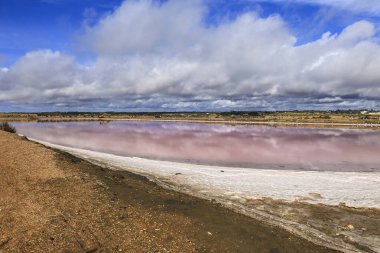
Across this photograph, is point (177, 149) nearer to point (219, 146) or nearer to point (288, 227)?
point (219, 146)

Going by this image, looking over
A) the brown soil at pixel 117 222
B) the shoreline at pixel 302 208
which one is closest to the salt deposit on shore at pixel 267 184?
the shoreline at pixel 302 208

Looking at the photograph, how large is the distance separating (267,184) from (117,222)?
10.1 m

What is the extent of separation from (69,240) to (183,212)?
409 cm

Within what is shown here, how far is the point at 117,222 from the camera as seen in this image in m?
11.6

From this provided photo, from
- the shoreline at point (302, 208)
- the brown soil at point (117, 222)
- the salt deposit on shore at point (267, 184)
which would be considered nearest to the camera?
the brown soil at point (117, 222)

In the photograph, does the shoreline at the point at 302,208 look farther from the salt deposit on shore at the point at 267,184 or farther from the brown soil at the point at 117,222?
the brown soil at the point at 117,222

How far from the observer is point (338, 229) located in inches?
492

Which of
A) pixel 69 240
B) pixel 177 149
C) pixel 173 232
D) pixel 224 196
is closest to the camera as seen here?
pixel 69 240

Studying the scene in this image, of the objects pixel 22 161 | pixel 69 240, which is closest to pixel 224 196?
pixel 69 240

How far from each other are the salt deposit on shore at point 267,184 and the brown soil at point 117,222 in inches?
107

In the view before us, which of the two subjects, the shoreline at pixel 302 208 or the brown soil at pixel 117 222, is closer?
the brown soil at pixel 117 222

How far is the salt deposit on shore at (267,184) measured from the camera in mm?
16750

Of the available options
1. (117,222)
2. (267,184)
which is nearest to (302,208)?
(267,184)

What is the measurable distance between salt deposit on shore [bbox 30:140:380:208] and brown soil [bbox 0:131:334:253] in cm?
271
